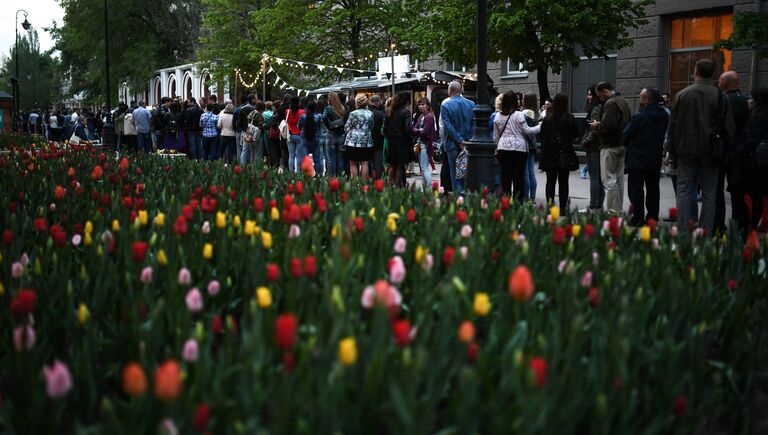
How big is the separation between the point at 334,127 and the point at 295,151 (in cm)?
181

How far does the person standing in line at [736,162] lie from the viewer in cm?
962

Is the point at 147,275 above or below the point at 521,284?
below

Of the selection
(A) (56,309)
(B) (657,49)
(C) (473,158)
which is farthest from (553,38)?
(A) (56,309)

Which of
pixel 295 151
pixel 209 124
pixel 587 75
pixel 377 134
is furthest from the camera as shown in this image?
pixel 587 75

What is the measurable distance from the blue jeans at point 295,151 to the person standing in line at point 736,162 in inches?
361

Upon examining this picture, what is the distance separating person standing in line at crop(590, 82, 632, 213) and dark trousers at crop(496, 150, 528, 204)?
42.3 inches

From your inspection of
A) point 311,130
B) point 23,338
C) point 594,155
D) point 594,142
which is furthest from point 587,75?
point 23,338

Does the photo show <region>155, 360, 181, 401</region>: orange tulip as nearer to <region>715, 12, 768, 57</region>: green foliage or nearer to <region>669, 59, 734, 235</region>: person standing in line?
<region>669, 59, 734, 235</region>: person standing in line

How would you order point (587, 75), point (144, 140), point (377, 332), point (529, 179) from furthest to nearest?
point (587, 75) → point (144, 140) → point (529, 179) → point (377, 332)

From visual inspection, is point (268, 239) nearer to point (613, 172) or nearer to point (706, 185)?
point (706, 185)

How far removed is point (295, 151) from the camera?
1831cm

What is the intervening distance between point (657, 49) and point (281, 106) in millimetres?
11345

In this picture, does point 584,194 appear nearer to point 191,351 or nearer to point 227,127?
point 227,127

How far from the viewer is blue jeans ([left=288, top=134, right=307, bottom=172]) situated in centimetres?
1755
